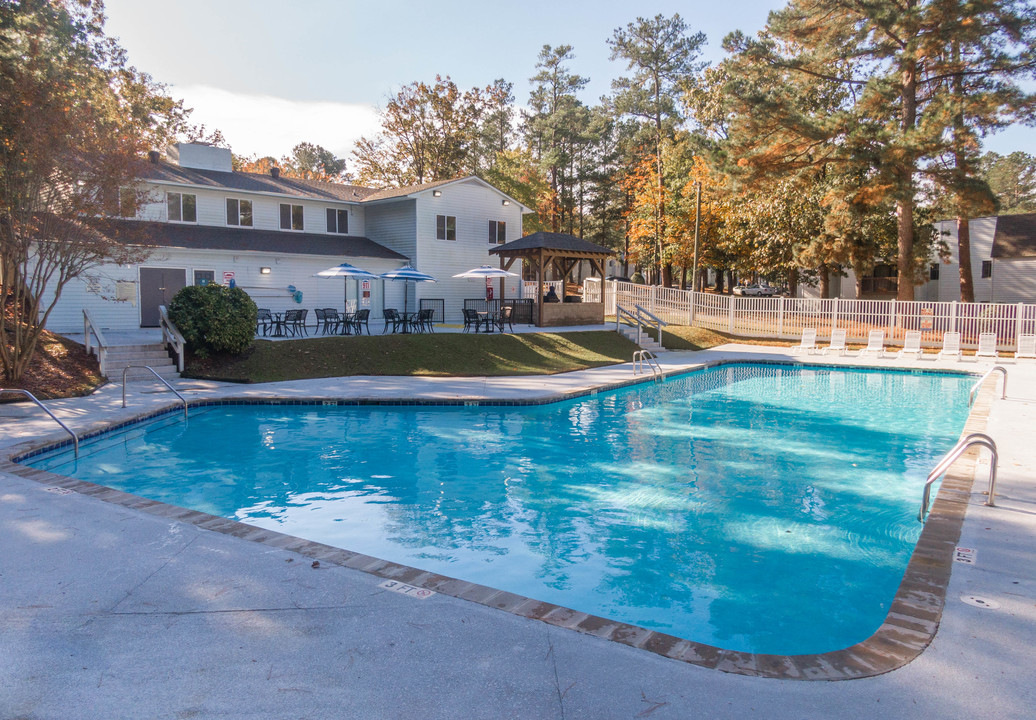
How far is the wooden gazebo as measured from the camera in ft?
81.9

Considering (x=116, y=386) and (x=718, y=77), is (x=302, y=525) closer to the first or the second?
(x=116, y=386)

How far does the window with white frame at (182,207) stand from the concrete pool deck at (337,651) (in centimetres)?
2104

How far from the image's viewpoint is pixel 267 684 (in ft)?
11.0

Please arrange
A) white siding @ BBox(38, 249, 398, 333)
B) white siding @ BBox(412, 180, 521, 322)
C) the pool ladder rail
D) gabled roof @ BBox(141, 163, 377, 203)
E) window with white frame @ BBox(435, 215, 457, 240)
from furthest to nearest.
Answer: window with white frame @ BBox(435, 215, 457, 240) → white siding @ BBox(412, 180, 521, 322) → gabled roof @ BBox(141, 163, 377, 203) → white siding @ BBox(38, 249, 398, 333) → the pool ladder rail

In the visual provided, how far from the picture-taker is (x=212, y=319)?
55.0ft

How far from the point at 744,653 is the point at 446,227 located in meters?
25.6

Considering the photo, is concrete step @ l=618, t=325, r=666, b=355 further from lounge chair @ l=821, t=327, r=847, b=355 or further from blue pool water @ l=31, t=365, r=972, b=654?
blue pool water @ l=31, t=365, r=972, b=654

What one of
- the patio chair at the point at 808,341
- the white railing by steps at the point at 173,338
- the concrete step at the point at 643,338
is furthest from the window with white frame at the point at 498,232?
the white railing by steps at the point at 173,338

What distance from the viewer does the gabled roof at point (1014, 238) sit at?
33.8 metres

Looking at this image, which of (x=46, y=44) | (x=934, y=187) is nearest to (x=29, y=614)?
(x=46, y=44)

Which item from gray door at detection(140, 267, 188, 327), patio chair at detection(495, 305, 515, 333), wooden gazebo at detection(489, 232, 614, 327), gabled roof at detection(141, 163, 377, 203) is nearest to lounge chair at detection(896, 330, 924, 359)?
wooden gazebo at detection(489, 232, 614, 327)

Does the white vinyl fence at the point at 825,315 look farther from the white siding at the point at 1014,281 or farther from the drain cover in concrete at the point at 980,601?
the drain cover in concrete at the point at 980,601

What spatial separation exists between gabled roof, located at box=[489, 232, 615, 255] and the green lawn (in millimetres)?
4432

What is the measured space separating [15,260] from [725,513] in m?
14.0
